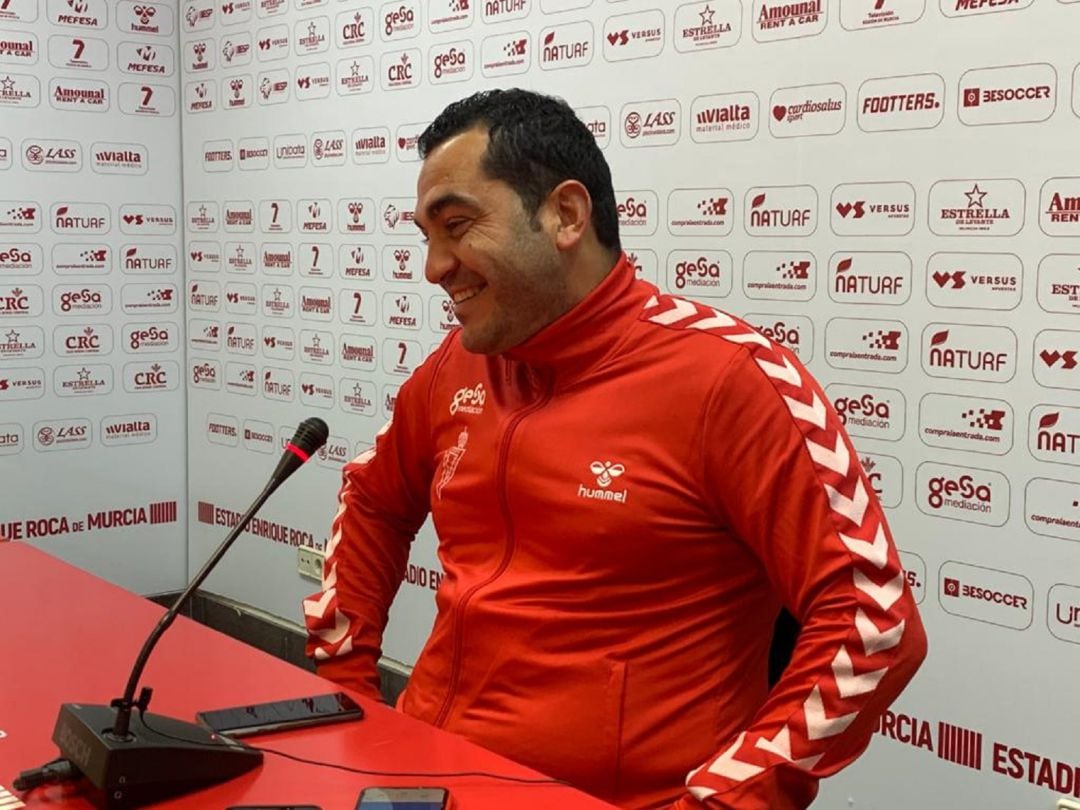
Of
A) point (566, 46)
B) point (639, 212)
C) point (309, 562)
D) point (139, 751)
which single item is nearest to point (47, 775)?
point (139, 751)

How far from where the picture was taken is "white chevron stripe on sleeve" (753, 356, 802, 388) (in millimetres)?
1533

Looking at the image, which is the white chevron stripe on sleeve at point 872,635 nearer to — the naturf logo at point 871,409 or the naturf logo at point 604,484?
the naturf logo at point 604,484

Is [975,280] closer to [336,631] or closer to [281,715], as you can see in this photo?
[336,631]

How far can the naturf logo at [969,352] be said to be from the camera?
6.64 feet

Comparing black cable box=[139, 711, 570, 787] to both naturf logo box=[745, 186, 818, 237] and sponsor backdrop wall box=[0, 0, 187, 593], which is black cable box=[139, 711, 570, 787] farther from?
sponsor backdrop wall box=[0, 0, 187, 593]

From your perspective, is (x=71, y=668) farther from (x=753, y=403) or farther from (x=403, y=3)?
(x=403, y=3)

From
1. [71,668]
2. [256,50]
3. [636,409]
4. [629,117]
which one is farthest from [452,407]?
[256,50]

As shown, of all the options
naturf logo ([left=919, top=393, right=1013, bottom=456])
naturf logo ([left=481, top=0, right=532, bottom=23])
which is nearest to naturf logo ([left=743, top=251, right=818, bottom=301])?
naturf logo ([left=919, top=393, right=1013, bottom=456])

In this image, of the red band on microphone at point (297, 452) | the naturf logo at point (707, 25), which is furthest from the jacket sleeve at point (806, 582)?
the naturf logo at point (707, 25)

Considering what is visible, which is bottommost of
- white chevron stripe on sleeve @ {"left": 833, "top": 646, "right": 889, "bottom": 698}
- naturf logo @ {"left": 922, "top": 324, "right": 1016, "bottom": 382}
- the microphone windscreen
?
white chevron stripe on sleeve @ {"left": 833, "top": 646, "right": 889, "bottom": 698}

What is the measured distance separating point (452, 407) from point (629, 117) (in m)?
1.05

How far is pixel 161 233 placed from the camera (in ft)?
13.4

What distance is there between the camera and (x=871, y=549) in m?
1.42

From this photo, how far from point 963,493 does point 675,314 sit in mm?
733
